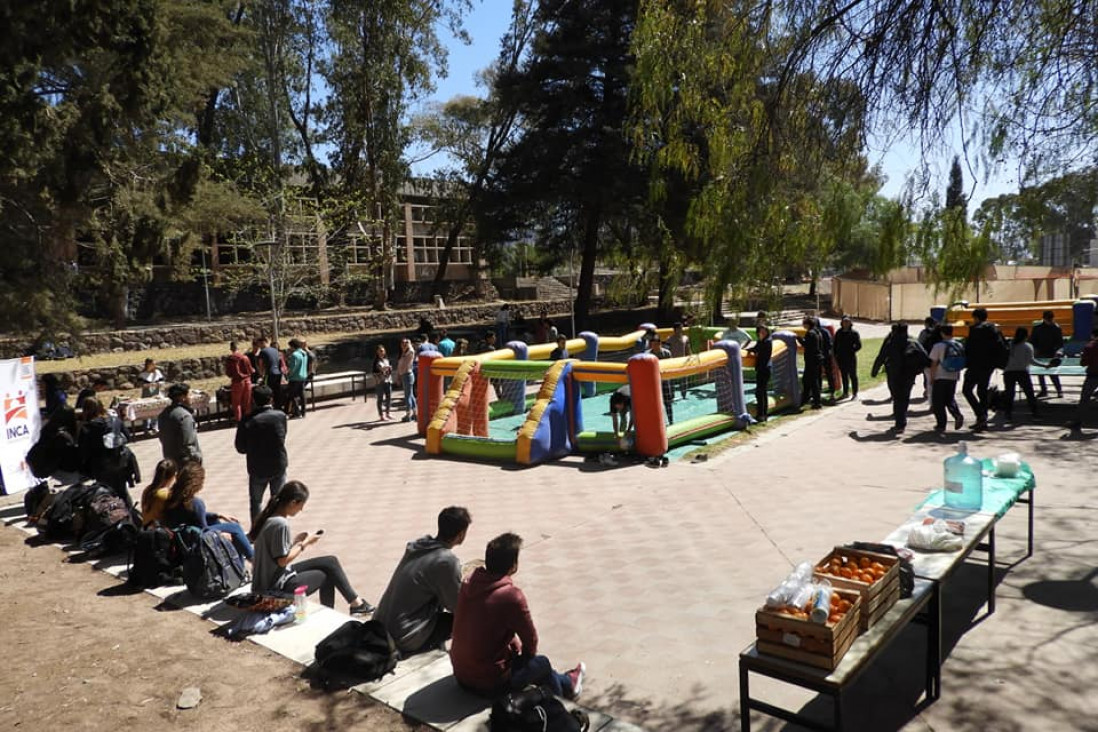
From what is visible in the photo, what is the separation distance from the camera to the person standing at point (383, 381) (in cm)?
1519

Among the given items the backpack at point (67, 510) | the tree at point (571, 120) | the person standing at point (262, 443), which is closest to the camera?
the person standing at point (262, 443)

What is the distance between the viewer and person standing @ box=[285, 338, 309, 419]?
15.2 metres

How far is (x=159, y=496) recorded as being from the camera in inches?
269

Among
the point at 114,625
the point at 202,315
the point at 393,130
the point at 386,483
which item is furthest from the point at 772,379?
the point at 202,315

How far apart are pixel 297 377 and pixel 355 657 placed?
11.3m

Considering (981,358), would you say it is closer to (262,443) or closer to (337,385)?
(262,443)

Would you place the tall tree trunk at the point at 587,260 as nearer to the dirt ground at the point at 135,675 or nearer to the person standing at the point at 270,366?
the person standing at the point at 270,366

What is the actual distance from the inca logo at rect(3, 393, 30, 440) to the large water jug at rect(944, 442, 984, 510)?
36.1 ft

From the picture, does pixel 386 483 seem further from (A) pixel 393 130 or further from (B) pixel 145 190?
(A) pixel 393 130

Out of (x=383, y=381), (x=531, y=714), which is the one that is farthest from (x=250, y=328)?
(x=531, y=714)

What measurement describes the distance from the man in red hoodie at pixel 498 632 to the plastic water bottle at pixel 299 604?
6.07 feet

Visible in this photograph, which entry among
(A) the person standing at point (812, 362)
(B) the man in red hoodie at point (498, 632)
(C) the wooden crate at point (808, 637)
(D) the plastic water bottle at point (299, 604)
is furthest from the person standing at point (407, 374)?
(C) the wooden crate at point (808, 637)

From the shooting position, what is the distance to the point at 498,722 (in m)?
4.05

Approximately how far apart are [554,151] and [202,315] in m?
17.4
